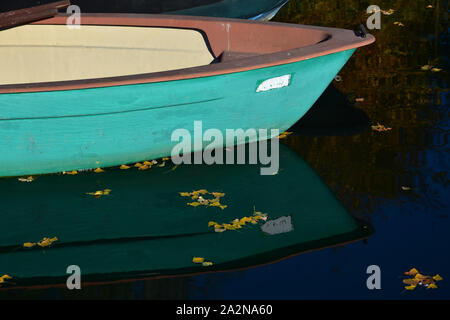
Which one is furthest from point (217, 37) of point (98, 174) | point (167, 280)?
point (167, 280)

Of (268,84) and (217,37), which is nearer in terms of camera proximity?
(268,84)

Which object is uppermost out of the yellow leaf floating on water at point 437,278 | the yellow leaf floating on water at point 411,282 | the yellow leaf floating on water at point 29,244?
the yellow leaf floating on water at point 29,244

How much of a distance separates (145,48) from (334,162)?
2.45m

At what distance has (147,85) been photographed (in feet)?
20.9

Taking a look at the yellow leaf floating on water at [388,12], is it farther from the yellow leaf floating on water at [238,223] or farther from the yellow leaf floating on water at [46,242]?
the yellow leaf floating on water at [46,242]

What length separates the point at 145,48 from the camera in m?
8.12

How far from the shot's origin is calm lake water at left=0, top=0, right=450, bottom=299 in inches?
206

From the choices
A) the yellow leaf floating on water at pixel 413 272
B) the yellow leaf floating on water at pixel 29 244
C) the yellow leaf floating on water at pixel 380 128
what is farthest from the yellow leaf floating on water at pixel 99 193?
the yellow leaf floating on water at pixel 380 128

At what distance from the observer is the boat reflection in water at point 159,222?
219 inches

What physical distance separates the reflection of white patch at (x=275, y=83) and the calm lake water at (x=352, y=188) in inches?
31.8

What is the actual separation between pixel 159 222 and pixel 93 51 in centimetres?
279

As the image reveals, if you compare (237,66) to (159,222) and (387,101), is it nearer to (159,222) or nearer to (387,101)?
(159,222)

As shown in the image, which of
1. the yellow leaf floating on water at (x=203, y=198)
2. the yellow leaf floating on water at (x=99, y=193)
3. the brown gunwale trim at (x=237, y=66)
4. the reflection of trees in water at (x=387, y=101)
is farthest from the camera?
the reflection of trees in water at (x=387, y=101)
